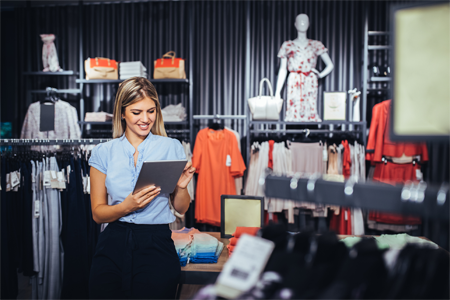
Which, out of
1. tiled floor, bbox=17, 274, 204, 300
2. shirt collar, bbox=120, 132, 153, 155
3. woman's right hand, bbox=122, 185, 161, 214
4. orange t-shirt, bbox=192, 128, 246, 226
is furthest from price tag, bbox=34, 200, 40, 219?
orange t-shirt, bbox=192, 128, 246, 226

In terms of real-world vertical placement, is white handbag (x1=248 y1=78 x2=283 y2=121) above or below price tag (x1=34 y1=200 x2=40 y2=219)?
above

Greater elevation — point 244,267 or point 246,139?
point 246,139

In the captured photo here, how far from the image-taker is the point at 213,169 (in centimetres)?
341

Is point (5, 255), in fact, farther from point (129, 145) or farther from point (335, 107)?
point (335, 107)

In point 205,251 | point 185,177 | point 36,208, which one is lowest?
point 205,251

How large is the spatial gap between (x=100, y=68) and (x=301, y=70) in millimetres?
2286

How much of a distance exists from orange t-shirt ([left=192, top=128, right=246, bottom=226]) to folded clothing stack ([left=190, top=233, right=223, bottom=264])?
154 centimetres

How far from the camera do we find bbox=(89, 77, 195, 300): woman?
132cm

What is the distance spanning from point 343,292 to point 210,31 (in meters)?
3.87

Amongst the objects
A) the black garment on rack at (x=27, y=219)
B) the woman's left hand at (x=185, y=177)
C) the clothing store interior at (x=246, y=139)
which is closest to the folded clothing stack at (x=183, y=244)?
the clothing store interior at (x=246, y=139)

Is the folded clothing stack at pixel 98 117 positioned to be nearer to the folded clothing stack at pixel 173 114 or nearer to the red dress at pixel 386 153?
the folded clothing stack at pixel 173 114

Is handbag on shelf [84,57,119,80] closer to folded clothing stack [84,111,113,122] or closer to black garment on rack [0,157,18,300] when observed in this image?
folded clothing stack [84,111,113,122]

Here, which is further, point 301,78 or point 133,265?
point 301,78

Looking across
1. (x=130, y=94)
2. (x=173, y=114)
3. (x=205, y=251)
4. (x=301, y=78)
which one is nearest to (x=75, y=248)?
(x=205, y=251)
